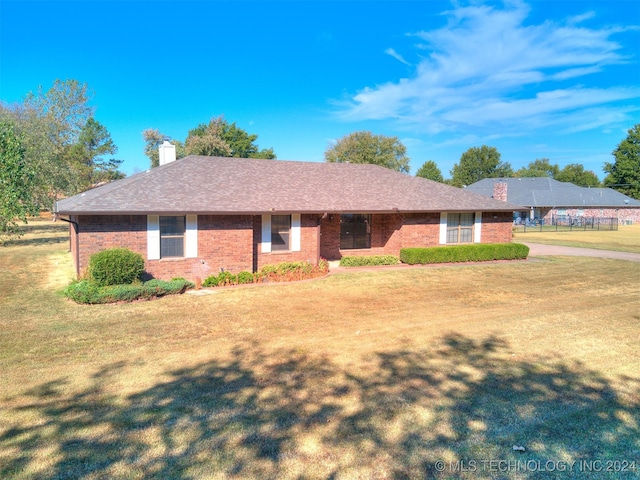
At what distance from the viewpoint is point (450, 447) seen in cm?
445

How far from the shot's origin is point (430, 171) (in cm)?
6519

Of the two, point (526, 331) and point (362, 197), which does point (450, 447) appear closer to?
point (526, 331)

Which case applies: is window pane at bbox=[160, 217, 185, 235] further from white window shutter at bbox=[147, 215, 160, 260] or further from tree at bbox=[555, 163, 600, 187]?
tree at bbox=[555, 163, 600, 187]

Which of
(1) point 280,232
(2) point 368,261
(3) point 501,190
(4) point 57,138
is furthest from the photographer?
(4) point 57,138

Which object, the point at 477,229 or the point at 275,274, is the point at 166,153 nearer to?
the point at 275,274

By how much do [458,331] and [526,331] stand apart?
1.44 metres

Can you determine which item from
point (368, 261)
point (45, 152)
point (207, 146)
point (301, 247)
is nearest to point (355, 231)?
point (368, 261)

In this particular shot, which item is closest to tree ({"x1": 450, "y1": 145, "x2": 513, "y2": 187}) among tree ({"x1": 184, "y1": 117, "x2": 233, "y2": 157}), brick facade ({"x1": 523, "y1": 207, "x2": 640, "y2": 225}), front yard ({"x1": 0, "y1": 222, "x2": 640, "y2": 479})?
brick facade ({"x1": 523, "y1": 207, "x2": 640, "y2": 225})

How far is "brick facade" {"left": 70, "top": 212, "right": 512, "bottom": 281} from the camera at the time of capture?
12.2 metres

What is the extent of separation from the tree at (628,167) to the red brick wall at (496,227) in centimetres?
5884

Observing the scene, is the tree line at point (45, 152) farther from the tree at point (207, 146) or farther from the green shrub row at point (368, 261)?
the green shrub row at point (368, 261)

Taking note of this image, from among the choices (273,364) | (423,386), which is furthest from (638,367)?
(273,364)

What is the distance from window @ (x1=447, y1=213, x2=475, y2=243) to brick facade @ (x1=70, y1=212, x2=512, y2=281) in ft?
3.61

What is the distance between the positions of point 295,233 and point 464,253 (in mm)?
7882
